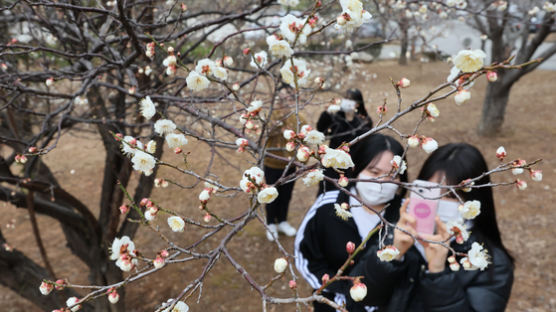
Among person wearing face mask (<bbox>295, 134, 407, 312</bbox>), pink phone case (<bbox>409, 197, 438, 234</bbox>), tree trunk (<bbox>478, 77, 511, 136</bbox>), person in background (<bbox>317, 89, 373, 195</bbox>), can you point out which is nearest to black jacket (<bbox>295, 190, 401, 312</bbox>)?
person wearing face mask (<bbox>295, 134, 407, 312</bbox>)

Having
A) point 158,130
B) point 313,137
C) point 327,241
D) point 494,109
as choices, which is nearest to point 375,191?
point 327,241

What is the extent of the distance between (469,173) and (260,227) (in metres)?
3.78

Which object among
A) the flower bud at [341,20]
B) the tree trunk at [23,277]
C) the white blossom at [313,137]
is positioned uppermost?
the flower bud at [341,20]

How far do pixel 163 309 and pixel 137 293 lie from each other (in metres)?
3.51

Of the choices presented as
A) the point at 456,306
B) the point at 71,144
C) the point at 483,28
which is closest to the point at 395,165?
the point at 456,306

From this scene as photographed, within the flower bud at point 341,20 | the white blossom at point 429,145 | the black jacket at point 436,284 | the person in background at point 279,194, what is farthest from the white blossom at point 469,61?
the person in background at point 279,194

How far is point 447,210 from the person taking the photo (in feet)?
4.82

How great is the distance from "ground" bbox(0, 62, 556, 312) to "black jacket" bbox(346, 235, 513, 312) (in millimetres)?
834

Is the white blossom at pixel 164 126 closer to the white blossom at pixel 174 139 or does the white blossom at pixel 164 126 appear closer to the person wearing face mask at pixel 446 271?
the white blossom at pixel 174 139

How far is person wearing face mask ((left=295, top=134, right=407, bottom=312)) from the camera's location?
1663mm

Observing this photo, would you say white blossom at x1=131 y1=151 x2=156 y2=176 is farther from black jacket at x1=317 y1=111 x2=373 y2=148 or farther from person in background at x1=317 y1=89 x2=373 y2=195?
black jacket at x1=317 y1=111 x2=373 y2=148

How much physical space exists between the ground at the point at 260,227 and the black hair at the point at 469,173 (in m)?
0.81

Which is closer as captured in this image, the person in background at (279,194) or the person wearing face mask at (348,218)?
the person wearing face mask at (348,218)

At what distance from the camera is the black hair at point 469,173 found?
1515mm
